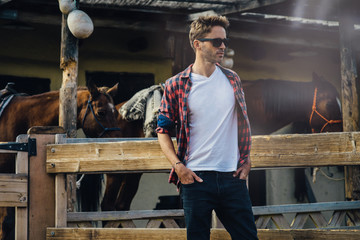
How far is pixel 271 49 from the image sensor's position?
30.4 ft

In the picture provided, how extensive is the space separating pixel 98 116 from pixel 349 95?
3146 mm

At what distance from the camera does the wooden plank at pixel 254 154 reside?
3.22m

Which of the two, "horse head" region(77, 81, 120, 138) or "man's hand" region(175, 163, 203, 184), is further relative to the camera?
"horse head" region(77, 81, 120, 138)

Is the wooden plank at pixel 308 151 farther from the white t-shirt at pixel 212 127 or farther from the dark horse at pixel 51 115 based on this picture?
the dark horse at pixel 51 115

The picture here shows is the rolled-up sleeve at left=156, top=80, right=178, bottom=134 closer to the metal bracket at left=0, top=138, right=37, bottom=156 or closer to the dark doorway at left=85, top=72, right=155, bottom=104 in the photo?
the metal bracket at left=0, top=138, right=37, bottom=156

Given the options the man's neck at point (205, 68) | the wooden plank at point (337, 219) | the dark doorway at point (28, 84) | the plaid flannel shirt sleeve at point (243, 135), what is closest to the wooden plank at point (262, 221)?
the wooden plank at point (337, 219)

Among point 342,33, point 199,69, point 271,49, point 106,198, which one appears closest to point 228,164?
point 199,69

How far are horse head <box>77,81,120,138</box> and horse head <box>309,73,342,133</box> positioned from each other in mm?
2978

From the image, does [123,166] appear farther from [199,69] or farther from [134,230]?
Answer: [199,69]

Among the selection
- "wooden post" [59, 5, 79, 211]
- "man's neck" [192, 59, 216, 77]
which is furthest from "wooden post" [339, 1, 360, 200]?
"man's neck" [192, 59, 216, 77]

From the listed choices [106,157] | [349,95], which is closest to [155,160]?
[106,157]

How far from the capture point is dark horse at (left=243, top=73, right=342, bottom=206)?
7641 mm

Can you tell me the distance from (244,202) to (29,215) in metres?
1.45

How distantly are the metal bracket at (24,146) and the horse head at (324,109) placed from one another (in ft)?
16.4
